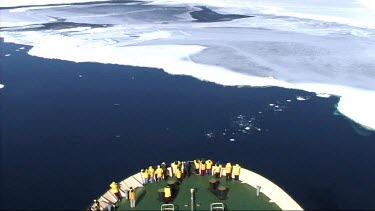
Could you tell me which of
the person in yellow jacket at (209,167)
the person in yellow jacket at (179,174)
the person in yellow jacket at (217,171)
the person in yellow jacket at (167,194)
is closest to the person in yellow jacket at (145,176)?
the person in yellow jacket at (179,174)

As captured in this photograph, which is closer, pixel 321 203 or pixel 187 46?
pixel 321 203

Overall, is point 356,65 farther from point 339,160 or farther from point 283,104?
point 339,160

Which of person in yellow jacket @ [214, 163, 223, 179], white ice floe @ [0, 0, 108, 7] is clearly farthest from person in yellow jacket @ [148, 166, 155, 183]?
white ice floe @ [0, 0, 108, 7]

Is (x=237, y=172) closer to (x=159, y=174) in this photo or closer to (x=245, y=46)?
(x=159, y=174)

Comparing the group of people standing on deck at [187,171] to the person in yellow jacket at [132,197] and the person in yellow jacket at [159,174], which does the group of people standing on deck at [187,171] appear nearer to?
the person in yellow jacket at [159,174]

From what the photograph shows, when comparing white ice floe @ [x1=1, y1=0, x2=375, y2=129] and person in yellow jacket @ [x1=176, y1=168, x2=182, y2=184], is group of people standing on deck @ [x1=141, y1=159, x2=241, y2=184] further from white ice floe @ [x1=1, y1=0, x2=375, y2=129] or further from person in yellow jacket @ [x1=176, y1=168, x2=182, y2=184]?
white ice floe @ [x1=1, y1=0, x2=375, y2=129]

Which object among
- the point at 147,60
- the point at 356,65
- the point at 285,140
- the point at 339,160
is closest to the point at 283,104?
the point at 285,140

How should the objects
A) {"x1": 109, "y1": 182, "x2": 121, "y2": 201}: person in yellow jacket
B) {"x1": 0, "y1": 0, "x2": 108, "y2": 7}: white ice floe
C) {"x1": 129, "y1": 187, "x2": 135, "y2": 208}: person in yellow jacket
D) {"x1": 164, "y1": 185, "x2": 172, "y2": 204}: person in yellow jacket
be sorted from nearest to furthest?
{"x1": 129, "y1": 187, "x2": 135, "y2": 208}: person in yellow jacket, {"x1": 164, "y1": 185, "x2": 172, "y2": 204}: person in yellow jacket, {"x1": 109, "y1": 182, "x2": 121, "y2": 201}: person in yellow jacket, {"x1": 0, "y1": 0, "x2": 108, "y2": 7}: white ice floe
